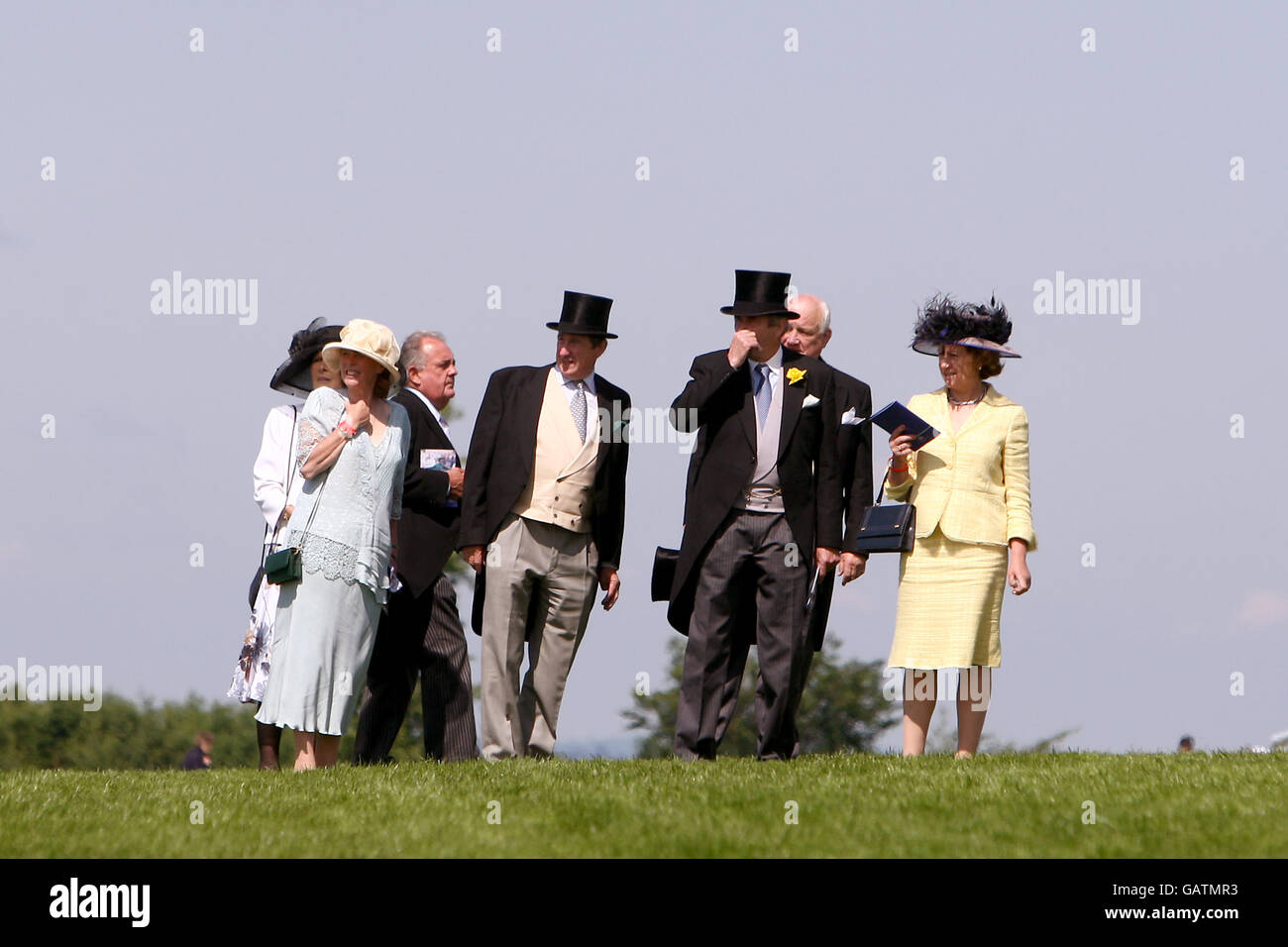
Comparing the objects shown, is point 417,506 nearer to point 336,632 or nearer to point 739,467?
point 336,632

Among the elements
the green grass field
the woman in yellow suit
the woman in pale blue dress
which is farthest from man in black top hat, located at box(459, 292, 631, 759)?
the woman in yellow suit

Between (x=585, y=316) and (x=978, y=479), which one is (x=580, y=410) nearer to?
(x=585, y=316)

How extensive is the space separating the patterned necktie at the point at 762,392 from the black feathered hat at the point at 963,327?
88 cm

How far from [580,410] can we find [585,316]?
523mm

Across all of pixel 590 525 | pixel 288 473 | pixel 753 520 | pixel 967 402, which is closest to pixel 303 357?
pixel 288 473

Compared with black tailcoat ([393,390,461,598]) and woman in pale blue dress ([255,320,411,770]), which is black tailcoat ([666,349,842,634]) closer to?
black tailcoat ([393,390,461,598])

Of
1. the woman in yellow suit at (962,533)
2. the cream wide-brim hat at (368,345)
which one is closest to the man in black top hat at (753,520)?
the woman in yellow suit at (962,533)

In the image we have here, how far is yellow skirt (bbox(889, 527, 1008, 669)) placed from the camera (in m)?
9.59

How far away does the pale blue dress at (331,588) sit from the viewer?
357 inches

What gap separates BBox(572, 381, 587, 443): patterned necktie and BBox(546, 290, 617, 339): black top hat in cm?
33

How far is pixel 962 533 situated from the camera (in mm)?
9672

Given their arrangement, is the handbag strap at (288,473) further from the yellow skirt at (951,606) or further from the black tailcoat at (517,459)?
the yellow skirt at (951,606)
